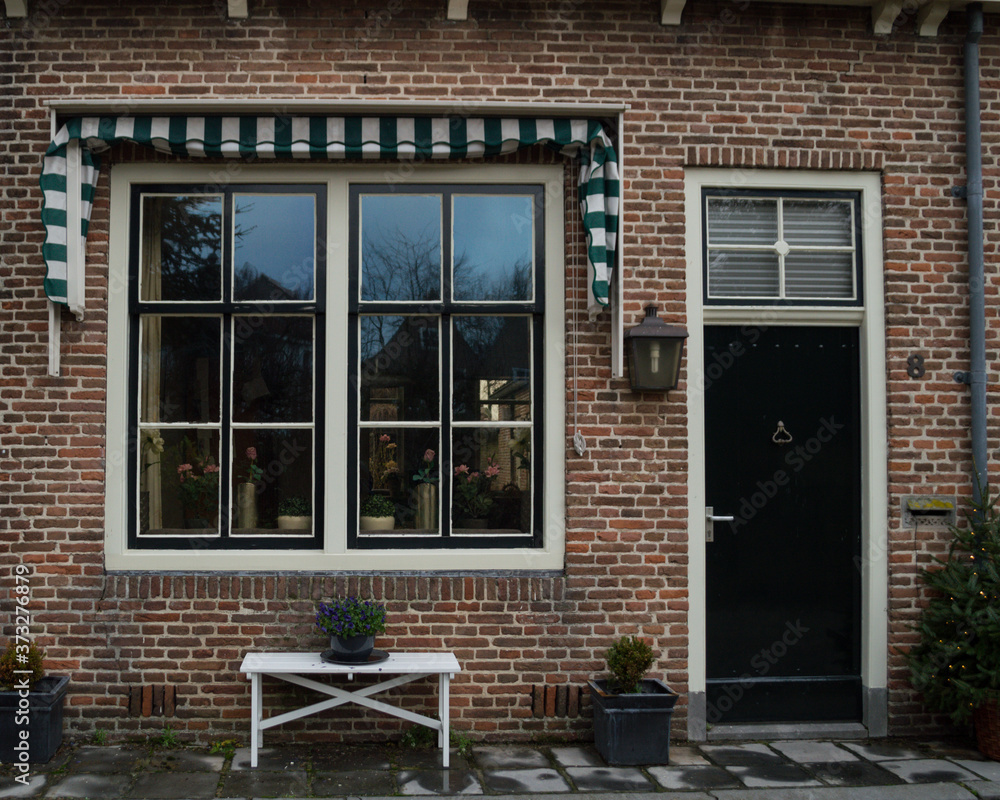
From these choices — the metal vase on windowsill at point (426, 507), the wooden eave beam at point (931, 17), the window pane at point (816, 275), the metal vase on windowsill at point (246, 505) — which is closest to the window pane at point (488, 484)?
the metal vase on windowsill at point (426, 507)

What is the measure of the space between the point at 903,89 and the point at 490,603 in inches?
162

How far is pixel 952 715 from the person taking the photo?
513 centimetres

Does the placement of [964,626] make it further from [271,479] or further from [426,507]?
[271,479]

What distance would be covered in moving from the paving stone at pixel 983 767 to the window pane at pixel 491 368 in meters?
3.15

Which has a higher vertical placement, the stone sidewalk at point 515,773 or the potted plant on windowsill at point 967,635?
the potted plant on windowsill at point 967,635

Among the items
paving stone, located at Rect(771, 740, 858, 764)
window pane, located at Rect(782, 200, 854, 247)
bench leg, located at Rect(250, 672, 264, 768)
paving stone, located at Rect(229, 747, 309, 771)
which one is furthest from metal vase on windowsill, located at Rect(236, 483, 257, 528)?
window pane, located at Rect(782, 200, 854, 247)

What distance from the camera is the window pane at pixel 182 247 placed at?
5.44 metres

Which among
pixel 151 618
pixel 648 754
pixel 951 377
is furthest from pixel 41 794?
pixel 951 377

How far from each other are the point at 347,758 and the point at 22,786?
1.63 m

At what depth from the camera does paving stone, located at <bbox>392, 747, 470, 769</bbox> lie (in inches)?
190

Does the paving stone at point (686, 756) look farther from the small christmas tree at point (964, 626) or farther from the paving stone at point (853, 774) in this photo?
the small christmas tree at point (964, 626)

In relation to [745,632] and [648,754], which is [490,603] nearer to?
[648,754]

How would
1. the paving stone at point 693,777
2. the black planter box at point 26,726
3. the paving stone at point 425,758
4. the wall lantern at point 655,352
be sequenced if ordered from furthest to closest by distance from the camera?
the wall lantern at point 655,352 < the paving stone at point 425,758 < the black planter box at point 26,726 < the paving stone at point 693,777

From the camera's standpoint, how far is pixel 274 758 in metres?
4.90
